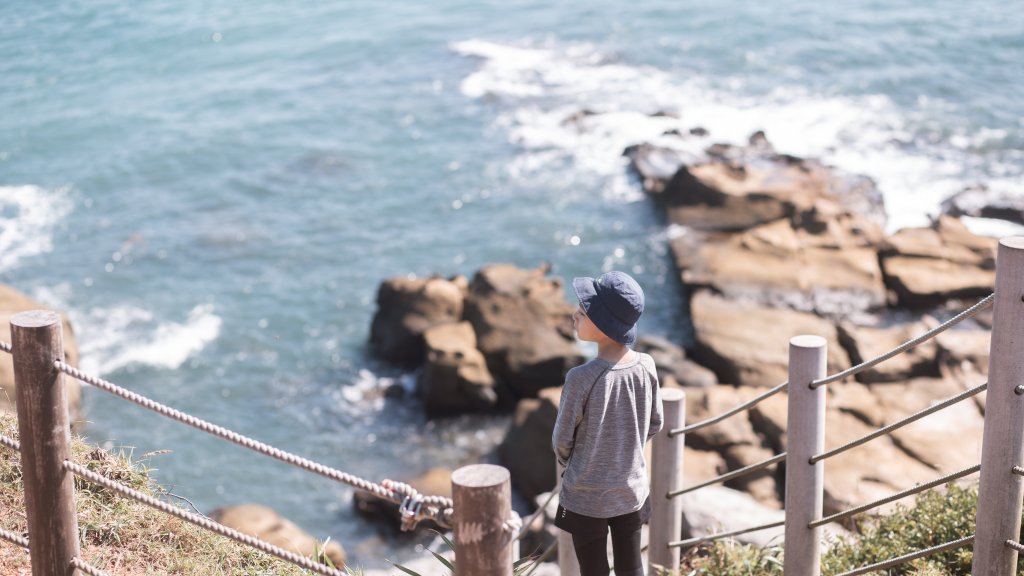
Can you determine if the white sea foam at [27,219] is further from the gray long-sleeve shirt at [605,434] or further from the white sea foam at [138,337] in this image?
the gray long-sleeve shirt at [605,434]

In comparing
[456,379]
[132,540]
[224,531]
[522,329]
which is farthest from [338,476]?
[522,329]

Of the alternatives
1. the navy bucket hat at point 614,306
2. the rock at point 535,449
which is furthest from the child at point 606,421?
the rock at point 535,449

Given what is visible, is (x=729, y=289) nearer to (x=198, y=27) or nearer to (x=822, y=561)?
(x=822, y=561)

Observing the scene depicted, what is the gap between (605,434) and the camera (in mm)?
4574

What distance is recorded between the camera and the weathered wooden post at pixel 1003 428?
13.9 feet

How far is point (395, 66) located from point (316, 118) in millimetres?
5040

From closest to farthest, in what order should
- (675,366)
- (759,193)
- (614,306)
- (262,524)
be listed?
(614,306), (262,524), (675,366), (759,193)

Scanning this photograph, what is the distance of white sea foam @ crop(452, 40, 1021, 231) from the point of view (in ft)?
82.0

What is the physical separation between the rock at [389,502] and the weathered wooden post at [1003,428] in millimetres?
10589

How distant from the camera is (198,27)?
131ft

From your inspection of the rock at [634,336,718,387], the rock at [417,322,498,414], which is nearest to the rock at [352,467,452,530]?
the rock at [417,322,498,414]

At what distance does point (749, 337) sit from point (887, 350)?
7.15 feet

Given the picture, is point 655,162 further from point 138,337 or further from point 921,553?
point 921,553

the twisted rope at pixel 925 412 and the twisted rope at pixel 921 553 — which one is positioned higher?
the twisted rope at pixel 925 412
